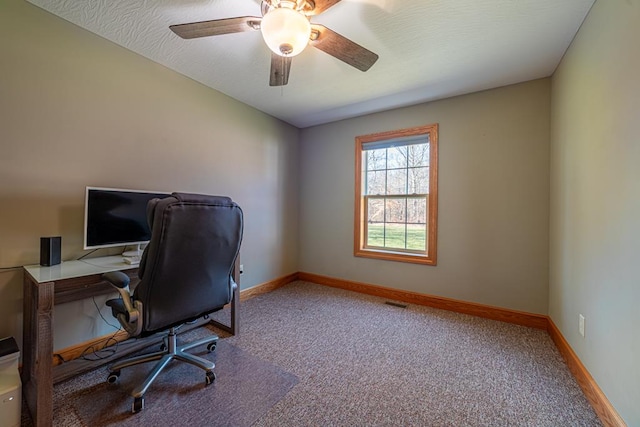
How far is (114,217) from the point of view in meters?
1.87

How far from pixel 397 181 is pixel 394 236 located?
2.38 feet

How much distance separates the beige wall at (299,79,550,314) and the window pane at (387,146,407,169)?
289 millimetres

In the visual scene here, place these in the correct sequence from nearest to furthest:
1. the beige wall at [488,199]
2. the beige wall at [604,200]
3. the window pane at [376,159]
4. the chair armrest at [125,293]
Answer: the beige wall at [604,200]
the chair armrest at [125,293]
the beige wall at [488,199]
the window pane at [376,159]

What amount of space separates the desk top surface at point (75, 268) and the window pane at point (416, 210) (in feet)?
9.37

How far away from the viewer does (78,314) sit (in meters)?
1.89

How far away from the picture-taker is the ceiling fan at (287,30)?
1.27 meters

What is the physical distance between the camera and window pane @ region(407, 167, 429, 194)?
3.10m

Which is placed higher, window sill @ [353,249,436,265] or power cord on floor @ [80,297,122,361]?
window sill @ [353,249,436,265]

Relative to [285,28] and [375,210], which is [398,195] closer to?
[375,210]

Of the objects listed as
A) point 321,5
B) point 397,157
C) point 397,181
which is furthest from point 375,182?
point 321,5

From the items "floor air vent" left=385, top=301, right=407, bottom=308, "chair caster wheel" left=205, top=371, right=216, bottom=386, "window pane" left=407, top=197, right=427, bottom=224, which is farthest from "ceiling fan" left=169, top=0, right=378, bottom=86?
"floor air vent" left=385, top=301, right=407, bottom=308

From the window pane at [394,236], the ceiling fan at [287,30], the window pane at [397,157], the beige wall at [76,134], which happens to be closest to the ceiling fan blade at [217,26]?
the ceiling fan at [287,30]

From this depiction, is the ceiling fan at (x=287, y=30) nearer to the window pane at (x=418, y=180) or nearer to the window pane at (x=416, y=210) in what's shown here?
the window pane at (x=418, y=180)

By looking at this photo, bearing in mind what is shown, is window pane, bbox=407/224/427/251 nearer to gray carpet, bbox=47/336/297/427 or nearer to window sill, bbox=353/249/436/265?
window sill, bbox=353/249/436/265
